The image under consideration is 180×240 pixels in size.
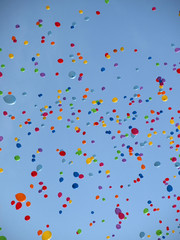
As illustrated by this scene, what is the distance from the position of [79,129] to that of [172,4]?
2.69 metres

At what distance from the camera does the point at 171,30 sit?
446cm

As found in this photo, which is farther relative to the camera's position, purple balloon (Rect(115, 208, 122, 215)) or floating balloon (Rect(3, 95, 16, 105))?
purple balloon (Rect(115, 208, 122, 215))

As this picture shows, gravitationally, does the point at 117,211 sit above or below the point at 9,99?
below

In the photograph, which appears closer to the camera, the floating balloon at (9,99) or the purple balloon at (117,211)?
the floating balloon at (9,99)

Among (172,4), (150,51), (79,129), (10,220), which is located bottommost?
(10,220)

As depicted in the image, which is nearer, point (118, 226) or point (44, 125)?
point (44, 125)

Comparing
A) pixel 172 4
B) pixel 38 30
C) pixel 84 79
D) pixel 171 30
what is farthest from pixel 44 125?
pixel 172 4

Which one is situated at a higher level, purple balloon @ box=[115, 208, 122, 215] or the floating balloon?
the floating balloon

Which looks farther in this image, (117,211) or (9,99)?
(117,211)

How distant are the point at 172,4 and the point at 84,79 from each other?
2.01 metres

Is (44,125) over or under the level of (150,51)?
under

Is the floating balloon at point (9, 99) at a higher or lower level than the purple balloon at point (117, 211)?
higher

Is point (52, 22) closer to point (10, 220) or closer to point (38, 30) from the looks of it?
point (38, 30)

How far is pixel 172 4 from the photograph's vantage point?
4.40m
